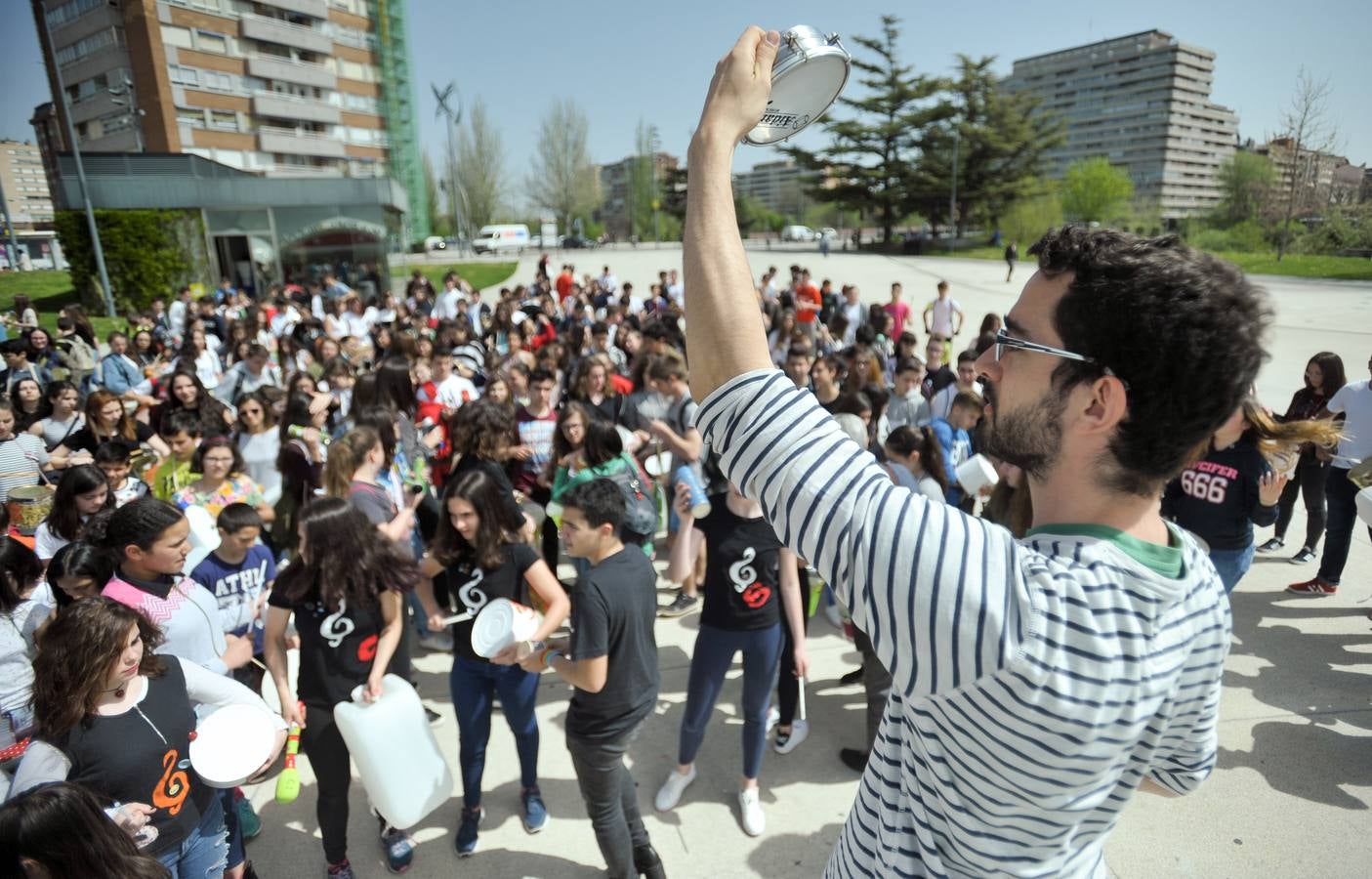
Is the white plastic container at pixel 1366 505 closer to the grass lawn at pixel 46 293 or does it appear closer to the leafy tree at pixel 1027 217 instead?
the grass lawn at pixel 46 293

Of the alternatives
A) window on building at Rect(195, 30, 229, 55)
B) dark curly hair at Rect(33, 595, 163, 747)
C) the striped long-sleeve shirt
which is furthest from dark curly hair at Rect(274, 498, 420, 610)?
window on building at Rect(195, 30, 229, 55)

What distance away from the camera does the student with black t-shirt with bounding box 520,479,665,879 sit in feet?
9.64

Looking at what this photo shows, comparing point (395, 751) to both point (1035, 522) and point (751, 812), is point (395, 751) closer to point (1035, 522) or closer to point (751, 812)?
point (751, 812)

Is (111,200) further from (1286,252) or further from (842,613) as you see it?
(1286,252)

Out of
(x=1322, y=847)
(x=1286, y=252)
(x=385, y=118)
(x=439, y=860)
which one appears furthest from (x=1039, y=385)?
(x=385, y=118)

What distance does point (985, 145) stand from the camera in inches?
1841

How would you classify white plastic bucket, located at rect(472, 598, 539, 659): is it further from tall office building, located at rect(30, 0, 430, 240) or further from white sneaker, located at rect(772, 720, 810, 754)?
tall office building, located at rect(30, 0, 430, 240)

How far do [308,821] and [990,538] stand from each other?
4297mm

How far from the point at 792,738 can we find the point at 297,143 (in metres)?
56.8

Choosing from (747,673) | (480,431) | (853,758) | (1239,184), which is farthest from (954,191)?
(747,673)

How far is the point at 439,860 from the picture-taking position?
11.7 feet

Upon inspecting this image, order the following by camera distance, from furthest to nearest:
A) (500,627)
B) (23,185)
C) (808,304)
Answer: (23,185)
(808,304)
(500,627)

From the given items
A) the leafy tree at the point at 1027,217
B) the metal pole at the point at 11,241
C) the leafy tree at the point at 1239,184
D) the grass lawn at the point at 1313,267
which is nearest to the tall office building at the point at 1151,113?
the leafy tree at the point at 1239,184

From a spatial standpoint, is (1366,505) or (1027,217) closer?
(1366,505)
